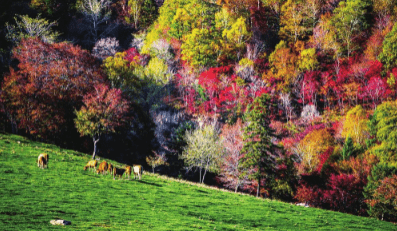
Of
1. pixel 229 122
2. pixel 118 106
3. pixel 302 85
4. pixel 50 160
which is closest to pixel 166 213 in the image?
pixel 50 160

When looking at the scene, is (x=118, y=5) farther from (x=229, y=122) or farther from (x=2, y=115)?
(x=2, y=115)

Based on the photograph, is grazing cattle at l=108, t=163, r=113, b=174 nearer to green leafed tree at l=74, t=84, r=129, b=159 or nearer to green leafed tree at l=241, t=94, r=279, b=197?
green leafed tree at l=74, t=84, r=129, b=159

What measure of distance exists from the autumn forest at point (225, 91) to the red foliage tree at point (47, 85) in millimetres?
181

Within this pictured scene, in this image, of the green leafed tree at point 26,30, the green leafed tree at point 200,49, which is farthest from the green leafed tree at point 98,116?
the green leafed tree at point 200,49

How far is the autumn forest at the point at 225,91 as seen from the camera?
39.4 m

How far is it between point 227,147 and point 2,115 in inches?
1301

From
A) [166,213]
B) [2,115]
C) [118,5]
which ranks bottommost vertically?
[166,213]

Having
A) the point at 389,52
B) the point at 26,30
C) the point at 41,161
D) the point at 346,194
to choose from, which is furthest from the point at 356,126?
the point at 26,30

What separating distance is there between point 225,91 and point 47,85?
3830 cm

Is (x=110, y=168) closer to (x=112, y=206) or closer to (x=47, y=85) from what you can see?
(x=112, y=206)

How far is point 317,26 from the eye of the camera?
79.6 meters

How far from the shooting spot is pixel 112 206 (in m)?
15.7

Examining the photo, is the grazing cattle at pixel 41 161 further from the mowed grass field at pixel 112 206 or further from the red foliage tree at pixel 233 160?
the red foliage tree at pixel 233 160

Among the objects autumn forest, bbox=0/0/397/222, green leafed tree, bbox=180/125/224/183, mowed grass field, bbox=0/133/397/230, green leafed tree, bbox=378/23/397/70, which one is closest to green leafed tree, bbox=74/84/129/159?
autumn forest, bbox=0/0/397/222
